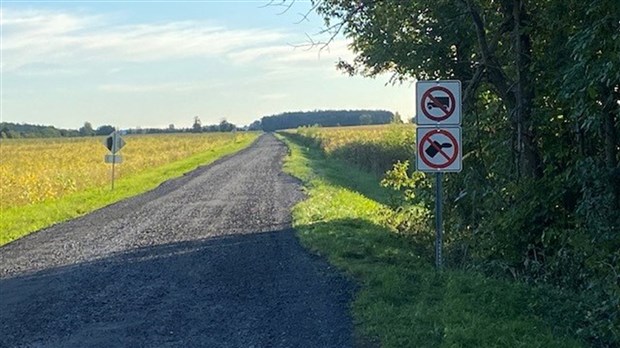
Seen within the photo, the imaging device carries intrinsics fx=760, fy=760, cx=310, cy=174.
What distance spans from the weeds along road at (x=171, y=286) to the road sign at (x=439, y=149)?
1.91m

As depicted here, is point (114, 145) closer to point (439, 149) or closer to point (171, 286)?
point (171, 286)

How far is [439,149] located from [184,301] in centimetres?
371

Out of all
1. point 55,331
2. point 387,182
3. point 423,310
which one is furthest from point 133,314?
point 387,182

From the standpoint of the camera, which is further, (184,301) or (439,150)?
(439,150)

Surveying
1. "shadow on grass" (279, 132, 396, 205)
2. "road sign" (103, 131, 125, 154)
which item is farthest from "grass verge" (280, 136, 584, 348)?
"road sign" (103, 131, 125, 154)

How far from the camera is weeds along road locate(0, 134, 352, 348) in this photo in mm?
7656

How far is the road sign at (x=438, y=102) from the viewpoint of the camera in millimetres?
9562

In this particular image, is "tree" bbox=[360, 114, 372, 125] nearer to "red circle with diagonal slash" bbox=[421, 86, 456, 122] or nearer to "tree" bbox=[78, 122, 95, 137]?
"tree" bbox=[78, 122, 95, 137]

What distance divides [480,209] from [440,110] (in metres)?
3.15

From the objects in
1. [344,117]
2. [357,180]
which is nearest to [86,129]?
[344,117]

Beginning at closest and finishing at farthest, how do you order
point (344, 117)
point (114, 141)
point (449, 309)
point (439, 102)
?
point (449, 309) < point (439, 102) < point (114, 141) < point (344, 117)

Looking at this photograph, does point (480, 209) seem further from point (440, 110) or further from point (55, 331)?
point (55, 331)

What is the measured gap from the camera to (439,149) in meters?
9.68

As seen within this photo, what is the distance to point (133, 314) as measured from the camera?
863 centimetres
